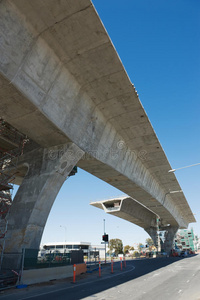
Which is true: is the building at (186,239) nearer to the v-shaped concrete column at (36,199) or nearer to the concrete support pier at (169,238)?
the concrete support pier at (169,238)

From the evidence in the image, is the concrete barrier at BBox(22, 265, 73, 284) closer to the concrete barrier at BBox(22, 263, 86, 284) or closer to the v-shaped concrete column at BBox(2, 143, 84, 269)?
the concrete barrier at BBox(22, 263, 86, 284)

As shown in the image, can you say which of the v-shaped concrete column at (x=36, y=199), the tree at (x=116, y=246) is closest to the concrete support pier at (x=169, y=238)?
the tree at (x=116, y=246)

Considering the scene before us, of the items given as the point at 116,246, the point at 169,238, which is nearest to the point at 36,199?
the point at 169,238

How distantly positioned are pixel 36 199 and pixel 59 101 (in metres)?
5.53

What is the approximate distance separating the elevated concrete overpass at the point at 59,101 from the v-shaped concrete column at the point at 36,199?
0.05m

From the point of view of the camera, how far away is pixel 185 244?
14988cm

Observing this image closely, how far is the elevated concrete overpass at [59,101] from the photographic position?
8.59 meters

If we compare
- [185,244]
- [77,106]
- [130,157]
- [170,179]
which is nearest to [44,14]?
[77,106]

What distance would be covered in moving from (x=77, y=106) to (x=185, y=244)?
16393cm

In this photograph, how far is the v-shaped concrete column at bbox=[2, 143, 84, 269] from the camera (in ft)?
38.6

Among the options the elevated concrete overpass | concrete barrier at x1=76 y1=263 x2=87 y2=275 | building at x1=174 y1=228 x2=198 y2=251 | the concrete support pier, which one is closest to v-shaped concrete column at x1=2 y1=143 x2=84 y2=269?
the elevated concrete overpass

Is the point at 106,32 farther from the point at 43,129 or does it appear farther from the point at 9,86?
the point at 43,129

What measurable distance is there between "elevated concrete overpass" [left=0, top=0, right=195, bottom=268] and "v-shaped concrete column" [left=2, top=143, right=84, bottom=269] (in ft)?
0.17

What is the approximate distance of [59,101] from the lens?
1104 centimetres
